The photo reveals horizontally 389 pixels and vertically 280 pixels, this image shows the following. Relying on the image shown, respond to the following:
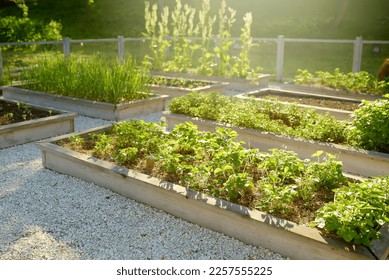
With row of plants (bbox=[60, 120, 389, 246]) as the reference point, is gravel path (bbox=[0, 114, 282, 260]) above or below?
below

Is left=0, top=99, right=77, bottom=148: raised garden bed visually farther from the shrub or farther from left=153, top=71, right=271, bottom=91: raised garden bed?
the shrub

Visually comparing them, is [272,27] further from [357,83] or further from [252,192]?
[252,192]

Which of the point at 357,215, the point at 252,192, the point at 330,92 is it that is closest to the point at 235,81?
the point at 330,92

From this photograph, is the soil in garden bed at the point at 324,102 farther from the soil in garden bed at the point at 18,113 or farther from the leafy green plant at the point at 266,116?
the soil in garden bed at the point at 18,113

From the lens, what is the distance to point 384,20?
22578 mm

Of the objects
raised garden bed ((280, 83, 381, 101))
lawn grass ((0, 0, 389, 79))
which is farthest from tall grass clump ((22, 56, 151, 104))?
lawn grass ((0, 0, 389, 79))

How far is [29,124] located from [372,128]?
→ 15.8 ft

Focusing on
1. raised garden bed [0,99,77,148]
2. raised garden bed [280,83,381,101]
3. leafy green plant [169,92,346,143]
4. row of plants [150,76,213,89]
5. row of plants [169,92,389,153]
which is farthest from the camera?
row of plants [150,76,213,89]

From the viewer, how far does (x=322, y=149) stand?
577cm

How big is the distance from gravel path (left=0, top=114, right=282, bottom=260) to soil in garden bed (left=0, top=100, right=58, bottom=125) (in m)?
1.88

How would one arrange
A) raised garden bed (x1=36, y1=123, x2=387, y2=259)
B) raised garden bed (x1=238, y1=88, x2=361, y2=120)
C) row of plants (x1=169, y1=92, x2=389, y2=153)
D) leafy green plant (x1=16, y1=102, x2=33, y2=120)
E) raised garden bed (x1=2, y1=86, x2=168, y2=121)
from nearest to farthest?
raised garden bed (x1=36, y1=123, x2=387, y2=259) < row of plants (x1=169, y1=92, x2=389, y2=153) < leafy green plant (x1=16, y1=102, x2=33, y2=120) < raised garden bed (x1=238, y1=88, x2=361, y2=120) < raised garden bed (x1=2, y1=86, x2=168, y2=121)

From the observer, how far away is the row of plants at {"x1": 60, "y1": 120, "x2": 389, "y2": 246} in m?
3.47
